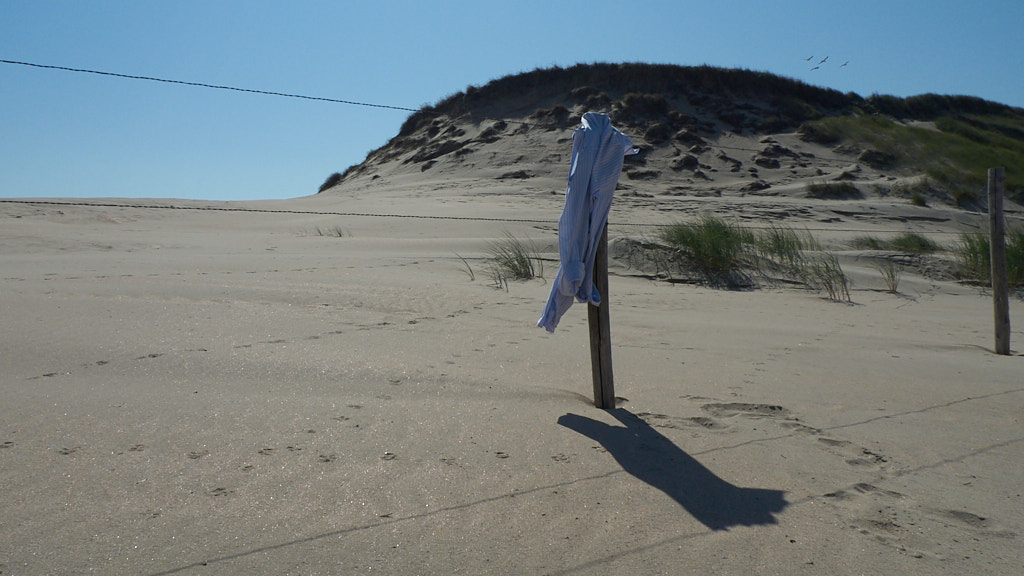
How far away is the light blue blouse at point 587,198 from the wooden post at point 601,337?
0.16 meters

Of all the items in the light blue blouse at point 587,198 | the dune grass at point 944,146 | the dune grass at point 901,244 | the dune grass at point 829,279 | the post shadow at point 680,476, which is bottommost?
the post shadow at point 680,476

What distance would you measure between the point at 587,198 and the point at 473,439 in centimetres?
122

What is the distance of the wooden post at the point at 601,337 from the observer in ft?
12.0

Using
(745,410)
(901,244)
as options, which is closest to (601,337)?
(745,410)

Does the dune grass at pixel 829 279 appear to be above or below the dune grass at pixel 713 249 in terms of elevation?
below

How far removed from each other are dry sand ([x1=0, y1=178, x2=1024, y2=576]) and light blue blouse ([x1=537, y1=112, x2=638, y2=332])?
0.73m

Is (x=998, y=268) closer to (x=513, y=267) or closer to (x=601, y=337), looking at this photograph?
(x=601, y=337)

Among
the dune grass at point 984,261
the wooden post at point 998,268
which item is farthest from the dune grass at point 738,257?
the wooden post at point 998,268

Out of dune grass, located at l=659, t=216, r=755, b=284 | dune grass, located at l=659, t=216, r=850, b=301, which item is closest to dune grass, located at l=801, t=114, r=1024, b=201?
dune grass, located at l=659, t=216, r=850, b=301

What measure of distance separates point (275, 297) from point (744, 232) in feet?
22.2

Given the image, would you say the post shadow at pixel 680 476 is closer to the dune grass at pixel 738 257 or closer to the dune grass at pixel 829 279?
the dune grass at pixel 829 279

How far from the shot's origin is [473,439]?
3234 millimetres

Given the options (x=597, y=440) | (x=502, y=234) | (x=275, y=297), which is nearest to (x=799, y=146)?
(x=502, y=234)

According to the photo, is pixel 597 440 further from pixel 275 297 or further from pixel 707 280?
pixel 707 280
